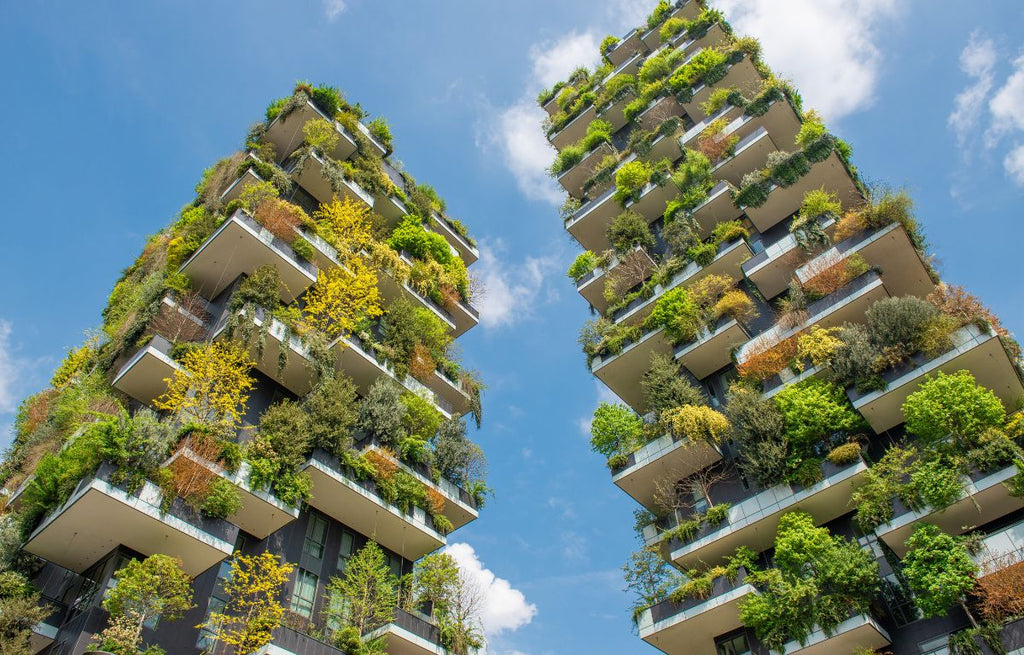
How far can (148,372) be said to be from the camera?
2245 cm

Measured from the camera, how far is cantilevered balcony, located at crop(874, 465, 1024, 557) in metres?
17.9

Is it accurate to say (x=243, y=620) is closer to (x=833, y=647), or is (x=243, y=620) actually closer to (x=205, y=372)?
(x=205, y=372)

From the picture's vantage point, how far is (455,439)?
26.7 m

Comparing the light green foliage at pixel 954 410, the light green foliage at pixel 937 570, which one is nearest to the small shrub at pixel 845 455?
the light green foliage at pixel 954 410

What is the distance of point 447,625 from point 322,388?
351 inches

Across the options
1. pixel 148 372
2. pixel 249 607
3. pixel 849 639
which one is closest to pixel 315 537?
pixel 249 607

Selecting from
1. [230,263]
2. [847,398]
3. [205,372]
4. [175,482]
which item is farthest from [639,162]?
[175,482]

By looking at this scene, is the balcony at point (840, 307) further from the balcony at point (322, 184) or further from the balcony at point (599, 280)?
the balcony at point (322, 184)

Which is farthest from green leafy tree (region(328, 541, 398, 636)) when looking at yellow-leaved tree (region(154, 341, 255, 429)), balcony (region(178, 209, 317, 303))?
balcony (region(178, 209, 317, 303))

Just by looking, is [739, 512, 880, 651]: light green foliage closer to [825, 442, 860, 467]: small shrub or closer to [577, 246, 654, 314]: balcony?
[825, 442, 860, 467]: small shrub

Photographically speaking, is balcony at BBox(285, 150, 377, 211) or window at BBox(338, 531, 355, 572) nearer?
window at BBox(338, 531, 355, 572)

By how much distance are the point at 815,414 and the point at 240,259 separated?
21526 mm

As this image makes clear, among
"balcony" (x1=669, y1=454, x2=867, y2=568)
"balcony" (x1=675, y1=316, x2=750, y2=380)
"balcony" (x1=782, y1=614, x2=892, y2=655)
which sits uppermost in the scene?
"balcony" (x1=675, y1=316, x2=750, y2=380)

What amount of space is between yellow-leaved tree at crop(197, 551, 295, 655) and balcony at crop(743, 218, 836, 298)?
20.6m
